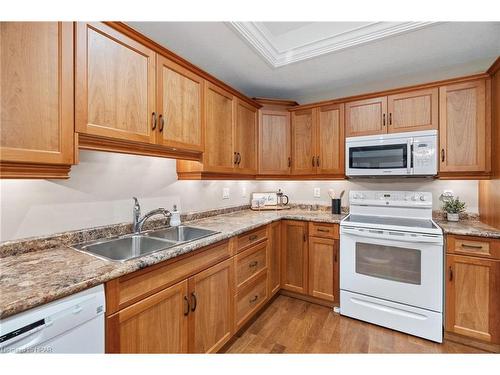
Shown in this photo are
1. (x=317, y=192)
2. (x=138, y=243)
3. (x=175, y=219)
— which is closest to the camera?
(x=138, y=243)

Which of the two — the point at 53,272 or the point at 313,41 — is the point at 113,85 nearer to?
the point at 53,272

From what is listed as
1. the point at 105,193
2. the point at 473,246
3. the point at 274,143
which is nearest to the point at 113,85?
the point at 105,193

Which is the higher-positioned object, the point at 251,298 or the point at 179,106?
the point at 179,106

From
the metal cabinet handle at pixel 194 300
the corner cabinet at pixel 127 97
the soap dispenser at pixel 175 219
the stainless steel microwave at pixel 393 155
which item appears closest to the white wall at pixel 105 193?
the soap dispenser at pixel 175 219

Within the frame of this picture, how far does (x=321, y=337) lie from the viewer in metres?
1.93

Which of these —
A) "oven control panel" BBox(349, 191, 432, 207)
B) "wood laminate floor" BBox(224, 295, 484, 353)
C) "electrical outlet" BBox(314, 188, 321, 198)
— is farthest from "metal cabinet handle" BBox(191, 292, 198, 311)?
"electrical outlet" BBox(314, 188, 321, 198)

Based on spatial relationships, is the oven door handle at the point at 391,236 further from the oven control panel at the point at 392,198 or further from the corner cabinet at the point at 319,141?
the corner cabinet at the point at 319,141

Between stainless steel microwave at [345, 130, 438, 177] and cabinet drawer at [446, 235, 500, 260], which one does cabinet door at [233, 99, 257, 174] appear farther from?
cabinet drawer at [446, 235, 500, 260]

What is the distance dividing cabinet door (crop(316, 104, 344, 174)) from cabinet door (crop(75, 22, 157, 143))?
184 centimetres

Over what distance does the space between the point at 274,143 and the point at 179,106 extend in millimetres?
1385

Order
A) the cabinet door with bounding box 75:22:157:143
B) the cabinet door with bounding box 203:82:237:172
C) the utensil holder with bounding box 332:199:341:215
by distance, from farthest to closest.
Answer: the utensil holder with bounding box 332:199:341:215, the cabinet door with bounding box 203:82:237:172, the cabinet door with bounding box 75:22:157:143

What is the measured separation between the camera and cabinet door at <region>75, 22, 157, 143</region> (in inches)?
46.8

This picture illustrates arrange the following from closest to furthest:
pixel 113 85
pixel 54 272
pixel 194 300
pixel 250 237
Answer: pixel 54 272 < pixel 113 85 < pixel 194 300 < pixel 250 237

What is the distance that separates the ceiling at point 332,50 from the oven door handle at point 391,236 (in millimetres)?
1563
